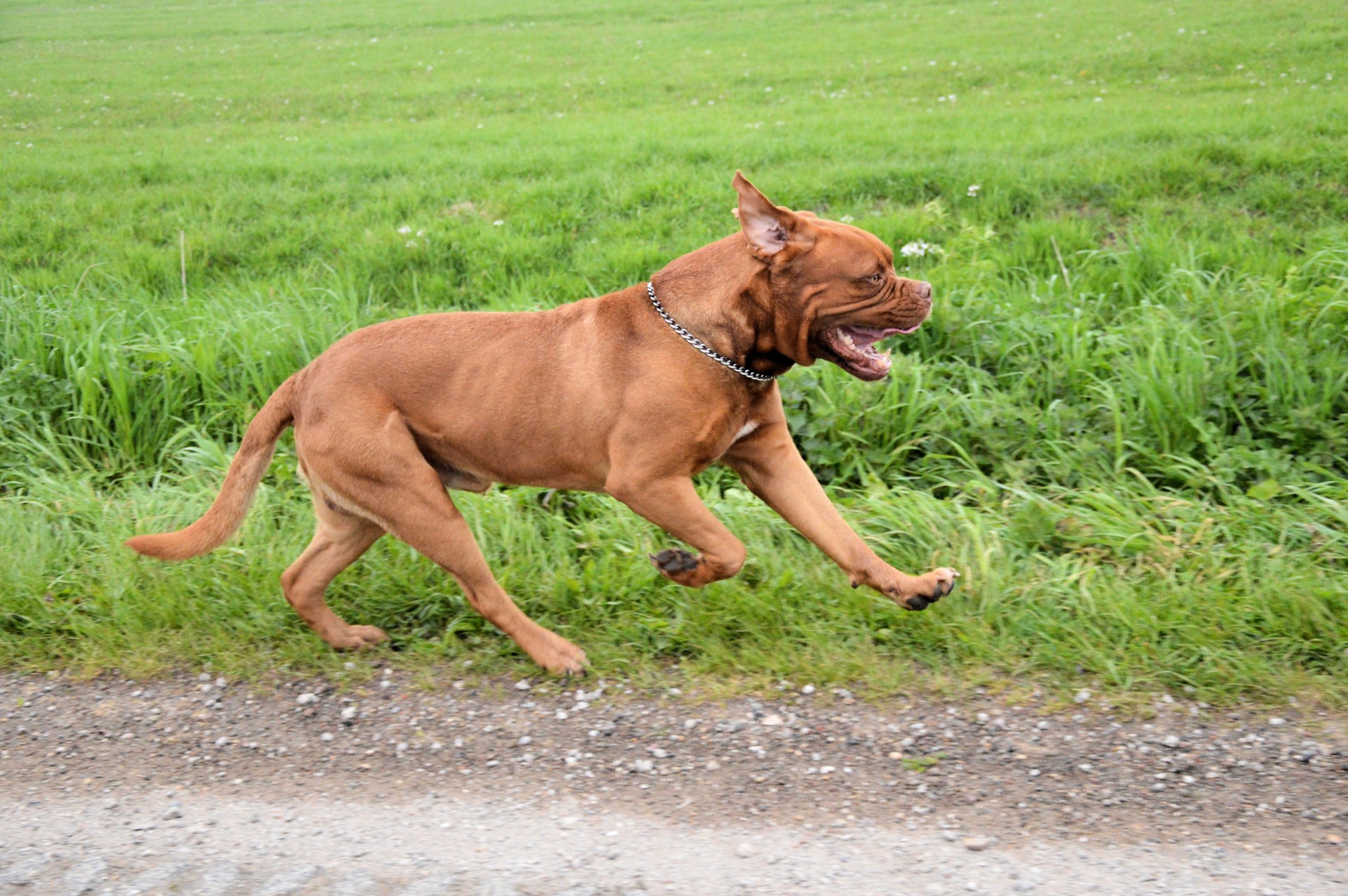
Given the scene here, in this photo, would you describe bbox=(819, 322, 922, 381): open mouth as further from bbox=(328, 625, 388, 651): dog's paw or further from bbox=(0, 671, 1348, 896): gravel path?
bbox=(328, 625, 388, 651): dog's paw

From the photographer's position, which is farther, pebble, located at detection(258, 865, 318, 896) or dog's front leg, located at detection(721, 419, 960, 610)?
dog's front leg, located at detection(721, 419, 960, 610)

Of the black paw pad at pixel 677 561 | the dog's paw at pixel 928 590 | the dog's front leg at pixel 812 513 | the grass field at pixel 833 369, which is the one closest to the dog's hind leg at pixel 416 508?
the grass field at pixel 833 369

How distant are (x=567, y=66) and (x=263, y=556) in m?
13.3

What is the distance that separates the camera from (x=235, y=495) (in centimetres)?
404

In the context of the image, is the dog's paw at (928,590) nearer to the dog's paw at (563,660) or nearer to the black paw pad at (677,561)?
the black paw pad at (677,561)

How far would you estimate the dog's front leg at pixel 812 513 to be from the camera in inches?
150

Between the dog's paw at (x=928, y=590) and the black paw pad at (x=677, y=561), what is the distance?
696mm

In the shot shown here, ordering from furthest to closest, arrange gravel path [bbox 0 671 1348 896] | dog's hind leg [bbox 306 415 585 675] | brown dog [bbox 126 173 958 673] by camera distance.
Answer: dog's hind leg [bbox 306 415 585 675] < brown dog [bbox 126 173 958 673] < gravel path [bbox 0 671 1348 896]

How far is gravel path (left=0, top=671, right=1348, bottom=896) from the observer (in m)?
2.77

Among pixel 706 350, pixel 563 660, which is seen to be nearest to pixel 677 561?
pixel 563 660

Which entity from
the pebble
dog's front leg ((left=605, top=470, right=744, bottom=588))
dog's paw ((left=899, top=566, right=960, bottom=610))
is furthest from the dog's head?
the pebble

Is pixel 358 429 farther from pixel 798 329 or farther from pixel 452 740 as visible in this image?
pixel 798 329

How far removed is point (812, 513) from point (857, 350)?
0.57 m

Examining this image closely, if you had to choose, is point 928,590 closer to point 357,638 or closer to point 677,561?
point 677,561
